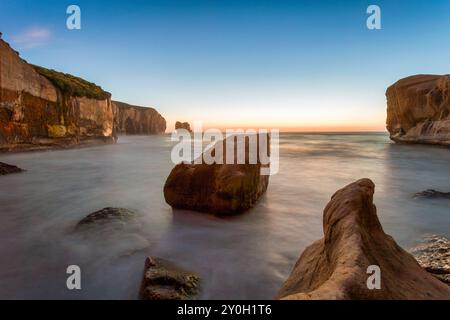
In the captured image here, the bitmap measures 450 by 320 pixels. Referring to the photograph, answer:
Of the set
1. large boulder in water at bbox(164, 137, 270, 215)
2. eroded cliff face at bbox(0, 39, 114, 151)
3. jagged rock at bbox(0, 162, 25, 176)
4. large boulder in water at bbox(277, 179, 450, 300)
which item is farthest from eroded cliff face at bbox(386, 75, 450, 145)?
eroded cliff face at bbox(0, 39, 114, 151)

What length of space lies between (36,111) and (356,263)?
990 inches

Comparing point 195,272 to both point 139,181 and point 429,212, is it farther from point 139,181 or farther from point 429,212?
point 139,181

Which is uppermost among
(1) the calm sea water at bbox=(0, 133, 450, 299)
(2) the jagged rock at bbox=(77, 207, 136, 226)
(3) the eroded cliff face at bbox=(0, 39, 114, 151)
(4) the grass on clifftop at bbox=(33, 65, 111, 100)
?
(4) the grass on clifftop at bbox=(33, 65, 111, 100)

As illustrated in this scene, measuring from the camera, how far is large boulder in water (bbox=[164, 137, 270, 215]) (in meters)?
5.45

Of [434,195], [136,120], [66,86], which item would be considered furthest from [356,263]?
[136,120]

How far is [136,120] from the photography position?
3327 inches

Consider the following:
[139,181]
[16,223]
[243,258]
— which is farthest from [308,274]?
[139,181]

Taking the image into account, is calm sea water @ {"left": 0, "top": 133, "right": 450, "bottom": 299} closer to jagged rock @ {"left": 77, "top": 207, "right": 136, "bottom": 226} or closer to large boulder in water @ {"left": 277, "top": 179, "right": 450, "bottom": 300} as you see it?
jagged rock @ {"left": 77, "top": 207, "right": 136, "bottom": 226}

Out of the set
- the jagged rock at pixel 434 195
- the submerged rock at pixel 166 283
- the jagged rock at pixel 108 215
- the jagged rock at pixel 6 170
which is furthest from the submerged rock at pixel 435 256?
the jagged rock at pixel 6 170

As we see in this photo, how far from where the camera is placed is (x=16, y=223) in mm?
5449

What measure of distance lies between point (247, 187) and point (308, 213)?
70.6 inches

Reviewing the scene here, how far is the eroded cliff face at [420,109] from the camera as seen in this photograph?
2536 centimetres

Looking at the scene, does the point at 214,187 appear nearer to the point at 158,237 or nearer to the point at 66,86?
the point at 158,237

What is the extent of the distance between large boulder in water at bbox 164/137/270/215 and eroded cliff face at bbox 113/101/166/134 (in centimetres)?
7258
